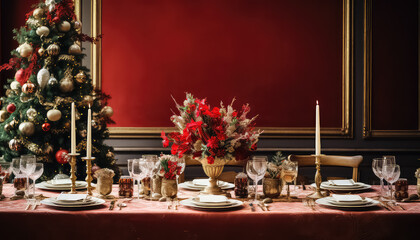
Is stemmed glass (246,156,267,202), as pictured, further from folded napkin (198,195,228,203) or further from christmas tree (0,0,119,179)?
christmas tree (0,0,119,179)

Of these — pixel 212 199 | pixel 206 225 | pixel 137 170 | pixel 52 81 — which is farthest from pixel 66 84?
pixel 206 225

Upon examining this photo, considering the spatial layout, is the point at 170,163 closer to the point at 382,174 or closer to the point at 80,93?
the point at 382,174

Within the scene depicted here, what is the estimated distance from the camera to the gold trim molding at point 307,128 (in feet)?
15.5

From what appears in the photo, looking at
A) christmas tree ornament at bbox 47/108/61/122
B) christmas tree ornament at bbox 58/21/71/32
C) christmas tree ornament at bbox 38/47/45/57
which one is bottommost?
christmas tree ornament at bbox 47/108/61/122

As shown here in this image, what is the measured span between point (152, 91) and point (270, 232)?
303cm

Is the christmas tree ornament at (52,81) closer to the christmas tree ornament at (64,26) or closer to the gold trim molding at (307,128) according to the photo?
the christmas tree ornament at (64,26)

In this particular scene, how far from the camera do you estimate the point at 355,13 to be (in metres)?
4.74

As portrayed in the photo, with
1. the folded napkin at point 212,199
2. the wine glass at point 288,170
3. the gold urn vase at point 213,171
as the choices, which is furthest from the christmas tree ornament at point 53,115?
the wine glass at point 288,170

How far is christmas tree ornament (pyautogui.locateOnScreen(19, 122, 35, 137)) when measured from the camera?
3.74 meters

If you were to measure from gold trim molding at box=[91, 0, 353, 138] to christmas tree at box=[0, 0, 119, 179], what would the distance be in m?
0.68

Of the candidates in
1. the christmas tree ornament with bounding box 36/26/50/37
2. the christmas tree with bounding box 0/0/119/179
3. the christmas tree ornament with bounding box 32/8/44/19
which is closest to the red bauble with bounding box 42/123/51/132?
the christmas tree with bounding box 0/0/119/179

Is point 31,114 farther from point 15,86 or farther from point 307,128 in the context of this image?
point 307,128

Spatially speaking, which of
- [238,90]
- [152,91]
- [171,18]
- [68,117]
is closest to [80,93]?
[68,117]

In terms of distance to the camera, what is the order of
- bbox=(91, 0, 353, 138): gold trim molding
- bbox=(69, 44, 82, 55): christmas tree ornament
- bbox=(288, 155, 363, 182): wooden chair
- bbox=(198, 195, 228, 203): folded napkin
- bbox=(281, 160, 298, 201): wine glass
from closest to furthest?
bbox=(198, 195, 228, 203): folded napkin < bbox=(281, 160, 298, 201): wine glass < bbox=(288, 155, 363, 182): wooden chair < bbox=(69, 44, 82, 55): christmas tree ornament < bbox=(91, 0, 353, 138): gold trim molding
